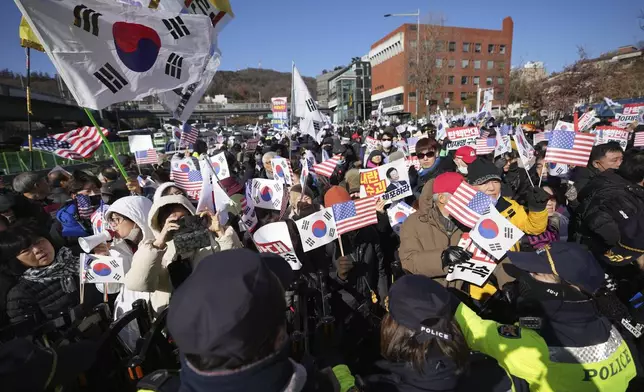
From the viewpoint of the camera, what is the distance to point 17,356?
1644mm

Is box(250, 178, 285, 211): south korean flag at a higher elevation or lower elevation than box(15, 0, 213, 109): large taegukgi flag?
lower

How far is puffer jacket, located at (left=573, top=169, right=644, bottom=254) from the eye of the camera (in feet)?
11.6

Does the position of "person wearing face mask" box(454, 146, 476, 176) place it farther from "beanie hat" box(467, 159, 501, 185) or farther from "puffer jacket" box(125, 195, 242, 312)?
"puffer jacket" box(125, 195, 242, 312)

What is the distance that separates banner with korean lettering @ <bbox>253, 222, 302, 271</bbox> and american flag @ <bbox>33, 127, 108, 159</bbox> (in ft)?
25.1

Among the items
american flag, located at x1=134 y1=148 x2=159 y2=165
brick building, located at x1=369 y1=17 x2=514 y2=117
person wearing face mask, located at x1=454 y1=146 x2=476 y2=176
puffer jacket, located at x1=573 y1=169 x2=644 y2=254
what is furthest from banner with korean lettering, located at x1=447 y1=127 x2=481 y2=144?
brick building, located at x1=369 y1=17 x2=514 y2=117

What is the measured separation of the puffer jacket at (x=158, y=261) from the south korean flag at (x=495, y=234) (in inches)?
84.6

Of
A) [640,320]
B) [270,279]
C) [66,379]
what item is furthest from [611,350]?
[66,379]

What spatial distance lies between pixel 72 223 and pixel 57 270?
240cm

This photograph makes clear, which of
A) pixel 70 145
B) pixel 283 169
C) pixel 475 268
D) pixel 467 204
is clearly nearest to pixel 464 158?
Answer: pixel 283 169

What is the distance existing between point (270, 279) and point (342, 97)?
91225mm

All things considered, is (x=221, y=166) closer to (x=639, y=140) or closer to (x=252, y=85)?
(x=639, y=140)

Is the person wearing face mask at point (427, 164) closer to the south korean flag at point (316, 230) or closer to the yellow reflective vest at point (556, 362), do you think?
the south korean flag at point (316, 230)

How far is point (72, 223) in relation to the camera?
518 cm

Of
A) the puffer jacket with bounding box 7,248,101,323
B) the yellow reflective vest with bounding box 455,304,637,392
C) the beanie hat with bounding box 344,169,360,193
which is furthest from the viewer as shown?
the beanie hat with bounding box 344,169,360,193
